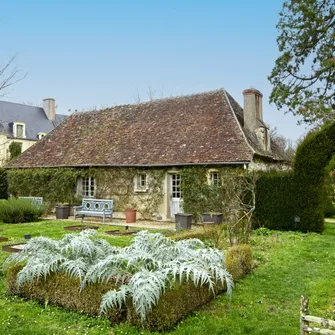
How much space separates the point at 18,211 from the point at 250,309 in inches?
519

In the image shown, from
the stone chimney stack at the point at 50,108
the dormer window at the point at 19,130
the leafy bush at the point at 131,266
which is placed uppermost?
the stone chimney stack at the point at 50,108

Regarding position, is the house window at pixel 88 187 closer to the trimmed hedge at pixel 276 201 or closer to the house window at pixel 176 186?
the house window at pixel 176 186

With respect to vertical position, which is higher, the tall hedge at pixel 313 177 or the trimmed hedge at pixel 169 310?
the tall hedge at pixel 313 177

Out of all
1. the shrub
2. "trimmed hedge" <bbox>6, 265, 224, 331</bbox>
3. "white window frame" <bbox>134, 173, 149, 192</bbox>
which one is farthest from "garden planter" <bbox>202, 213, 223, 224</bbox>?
"trimmed hedge" <bbox>6, 265, 224, 331</bbox>

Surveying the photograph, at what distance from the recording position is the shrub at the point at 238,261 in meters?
6.66

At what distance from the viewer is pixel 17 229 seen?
43.7ft

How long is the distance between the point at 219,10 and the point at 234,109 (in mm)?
8226

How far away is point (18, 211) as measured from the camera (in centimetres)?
1571

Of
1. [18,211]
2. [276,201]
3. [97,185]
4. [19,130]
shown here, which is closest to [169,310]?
[276,201]

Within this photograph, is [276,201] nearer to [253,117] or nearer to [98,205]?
[253,117]

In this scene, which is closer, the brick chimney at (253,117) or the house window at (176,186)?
the house window at (176,186)

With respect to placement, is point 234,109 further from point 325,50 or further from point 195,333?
point 195,333

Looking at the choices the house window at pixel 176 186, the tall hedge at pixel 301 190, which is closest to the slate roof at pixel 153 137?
the house window at pixel 176 186

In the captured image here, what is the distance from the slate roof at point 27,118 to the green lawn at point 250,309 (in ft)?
99.7
